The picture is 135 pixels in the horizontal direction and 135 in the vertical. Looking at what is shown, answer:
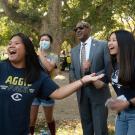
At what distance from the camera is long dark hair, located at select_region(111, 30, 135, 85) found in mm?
4637

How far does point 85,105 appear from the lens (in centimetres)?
668

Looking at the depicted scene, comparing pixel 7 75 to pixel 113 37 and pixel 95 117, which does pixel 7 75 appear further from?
pixel 95 117

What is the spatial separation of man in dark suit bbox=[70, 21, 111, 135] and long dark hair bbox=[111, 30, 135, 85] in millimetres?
1643

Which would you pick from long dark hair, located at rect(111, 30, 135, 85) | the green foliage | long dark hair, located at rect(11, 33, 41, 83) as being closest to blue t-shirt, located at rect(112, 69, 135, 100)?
long dark hair, located at rect(111, 30, 135, 85)

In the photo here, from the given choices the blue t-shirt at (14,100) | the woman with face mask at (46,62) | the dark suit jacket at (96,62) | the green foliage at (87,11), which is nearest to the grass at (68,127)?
the woman with face mask at (46,62)

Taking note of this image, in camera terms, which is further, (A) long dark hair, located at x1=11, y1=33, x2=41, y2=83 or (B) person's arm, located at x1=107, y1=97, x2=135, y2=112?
(B) person's arm, located at x1=107, y1=97, x2=135, y2=112

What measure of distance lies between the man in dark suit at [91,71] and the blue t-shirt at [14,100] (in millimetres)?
2194

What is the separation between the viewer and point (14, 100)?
4.18 metres

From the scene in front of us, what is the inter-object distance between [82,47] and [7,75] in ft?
8.36

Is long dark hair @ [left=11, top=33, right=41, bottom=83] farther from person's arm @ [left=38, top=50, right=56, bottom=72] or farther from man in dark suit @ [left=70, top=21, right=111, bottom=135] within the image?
person's arm @ [left=38, top=50, right=56, bottom=72]

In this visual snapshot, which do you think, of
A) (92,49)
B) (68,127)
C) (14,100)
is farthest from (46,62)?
(14,100)

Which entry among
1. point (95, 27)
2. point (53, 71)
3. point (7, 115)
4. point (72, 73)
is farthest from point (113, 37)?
point (95, 27)

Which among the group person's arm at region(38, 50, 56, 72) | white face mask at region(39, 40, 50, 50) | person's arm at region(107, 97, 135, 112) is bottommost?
person's arm at region(107, 97, 135, 112)

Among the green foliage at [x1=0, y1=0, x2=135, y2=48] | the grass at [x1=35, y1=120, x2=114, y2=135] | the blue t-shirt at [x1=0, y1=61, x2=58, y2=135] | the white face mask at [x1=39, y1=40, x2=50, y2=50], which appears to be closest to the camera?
the blue t-shirt at [x1=0, y1=61, x2=58, y2=135]
